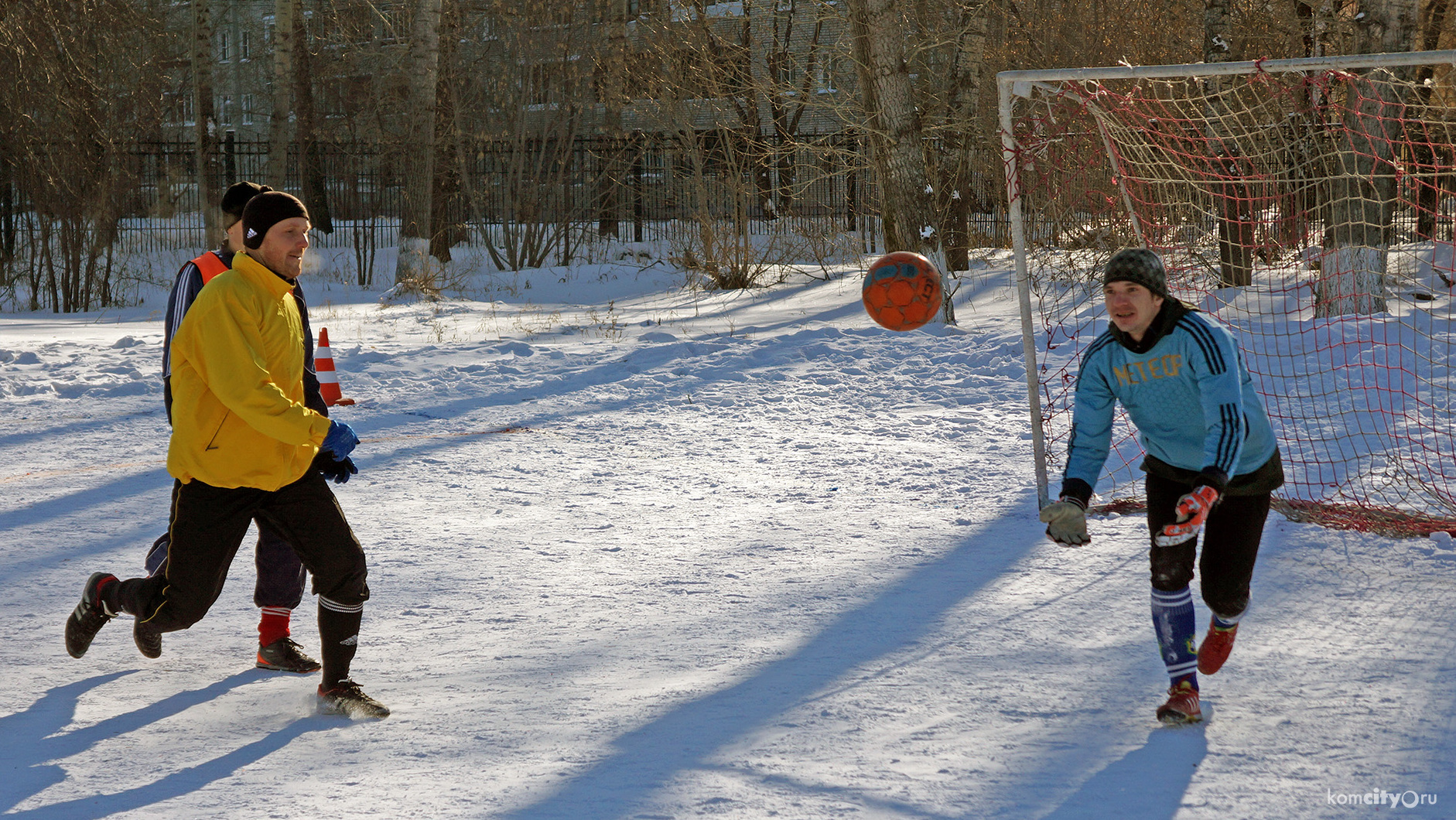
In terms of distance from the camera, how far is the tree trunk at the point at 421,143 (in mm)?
17375

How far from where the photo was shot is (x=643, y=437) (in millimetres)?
8430

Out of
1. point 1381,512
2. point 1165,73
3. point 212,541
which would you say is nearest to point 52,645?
point 212,541

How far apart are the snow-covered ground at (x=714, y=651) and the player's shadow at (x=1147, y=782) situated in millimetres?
12

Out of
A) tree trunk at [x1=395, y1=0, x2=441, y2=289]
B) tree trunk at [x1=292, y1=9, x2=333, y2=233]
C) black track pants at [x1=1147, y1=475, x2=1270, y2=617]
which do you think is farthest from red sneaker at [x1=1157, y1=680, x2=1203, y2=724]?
tree trunk at [x1=292, y1=9, x2=333, y2=233]

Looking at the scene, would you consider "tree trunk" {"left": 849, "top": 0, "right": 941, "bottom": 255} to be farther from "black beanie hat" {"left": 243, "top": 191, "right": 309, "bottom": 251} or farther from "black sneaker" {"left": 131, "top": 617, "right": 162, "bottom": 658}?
"black sneaker" {"left": 131, "top": 617, "right": 162, "bottom": 658}

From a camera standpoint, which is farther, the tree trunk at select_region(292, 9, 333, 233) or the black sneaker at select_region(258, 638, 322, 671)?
the tree trunk at select_region(292, 9, 333, 233)

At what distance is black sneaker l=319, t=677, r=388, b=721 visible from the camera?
3854 millimetres

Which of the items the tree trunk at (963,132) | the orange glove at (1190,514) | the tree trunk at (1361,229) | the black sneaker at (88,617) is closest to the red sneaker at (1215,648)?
the orange glove at (1190,514)

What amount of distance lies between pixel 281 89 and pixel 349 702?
69.9 ft

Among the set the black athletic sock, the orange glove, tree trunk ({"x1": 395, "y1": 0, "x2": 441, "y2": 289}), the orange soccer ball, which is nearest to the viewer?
the orange glove

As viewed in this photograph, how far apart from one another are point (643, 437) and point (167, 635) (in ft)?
13.6

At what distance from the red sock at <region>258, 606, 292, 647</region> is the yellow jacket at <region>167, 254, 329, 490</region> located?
0.71 m

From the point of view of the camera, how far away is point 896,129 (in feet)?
42.3

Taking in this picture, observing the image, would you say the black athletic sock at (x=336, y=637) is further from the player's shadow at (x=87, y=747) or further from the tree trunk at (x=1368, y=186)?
the tree trunk at (x=1368, y=186)
